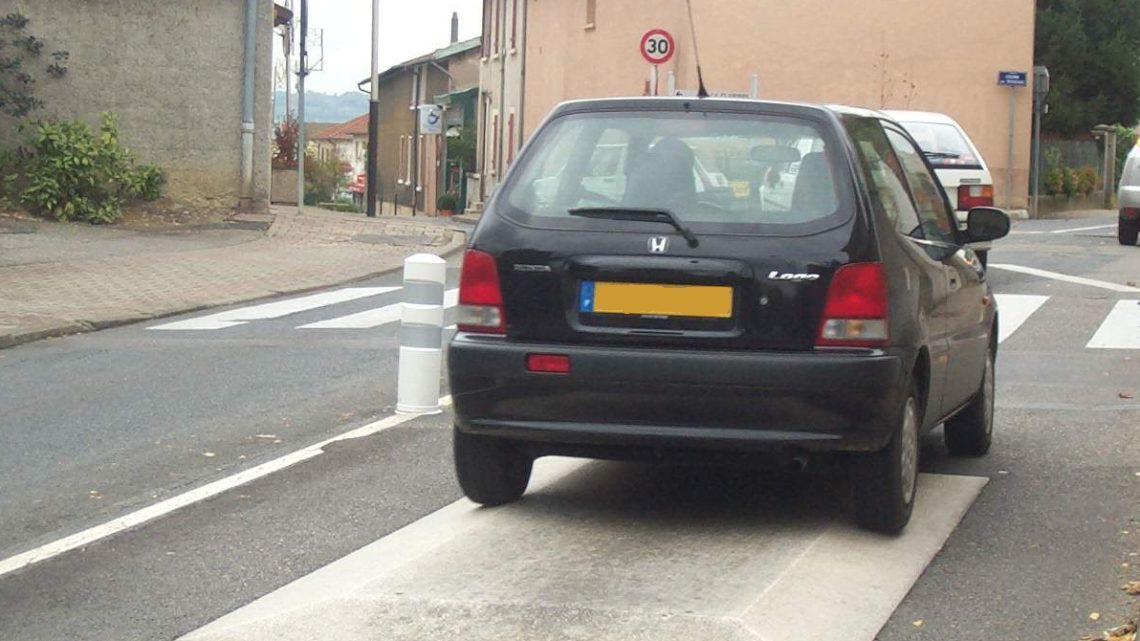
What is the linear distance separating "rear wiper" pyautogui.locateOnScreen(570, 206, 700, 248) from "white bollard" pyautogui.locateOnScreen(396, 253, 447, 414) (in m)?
3.22

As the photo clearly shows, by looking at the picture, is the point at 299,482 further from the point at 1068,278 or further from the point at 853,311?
the point at 1068,278

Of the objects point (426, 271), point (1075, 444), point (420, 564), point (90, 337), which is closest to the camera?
point (420, 564)

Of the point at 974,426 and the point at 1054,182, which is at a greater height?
the point at 1054,182

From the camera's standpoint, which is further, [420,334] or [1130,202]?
[1130,202]

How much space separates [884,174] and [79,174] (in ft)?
54.6

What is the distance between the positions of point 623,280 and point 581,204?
1.16 ft

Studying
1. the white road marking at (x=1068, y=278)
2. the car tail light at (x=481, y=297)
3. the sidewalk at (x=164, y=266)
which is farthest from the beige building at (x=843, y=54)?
the car tail light at (x=481, y=297)

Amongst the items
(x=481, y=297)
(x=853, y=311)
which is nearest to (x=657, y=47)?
(x=481, y=297)

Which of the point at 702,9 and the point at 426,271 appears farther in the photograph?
the point at 702,9

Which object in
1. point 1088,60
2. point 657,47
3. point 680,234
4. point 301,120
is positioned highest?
point 1088,60

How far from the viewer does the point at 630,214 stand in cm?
600

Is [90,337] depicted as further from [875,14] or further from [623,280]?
[875,14]

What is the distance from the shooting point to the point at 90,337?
1280 centimetres

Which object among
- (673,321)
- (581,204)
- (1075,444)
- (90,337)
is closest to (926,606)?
(673,321)
